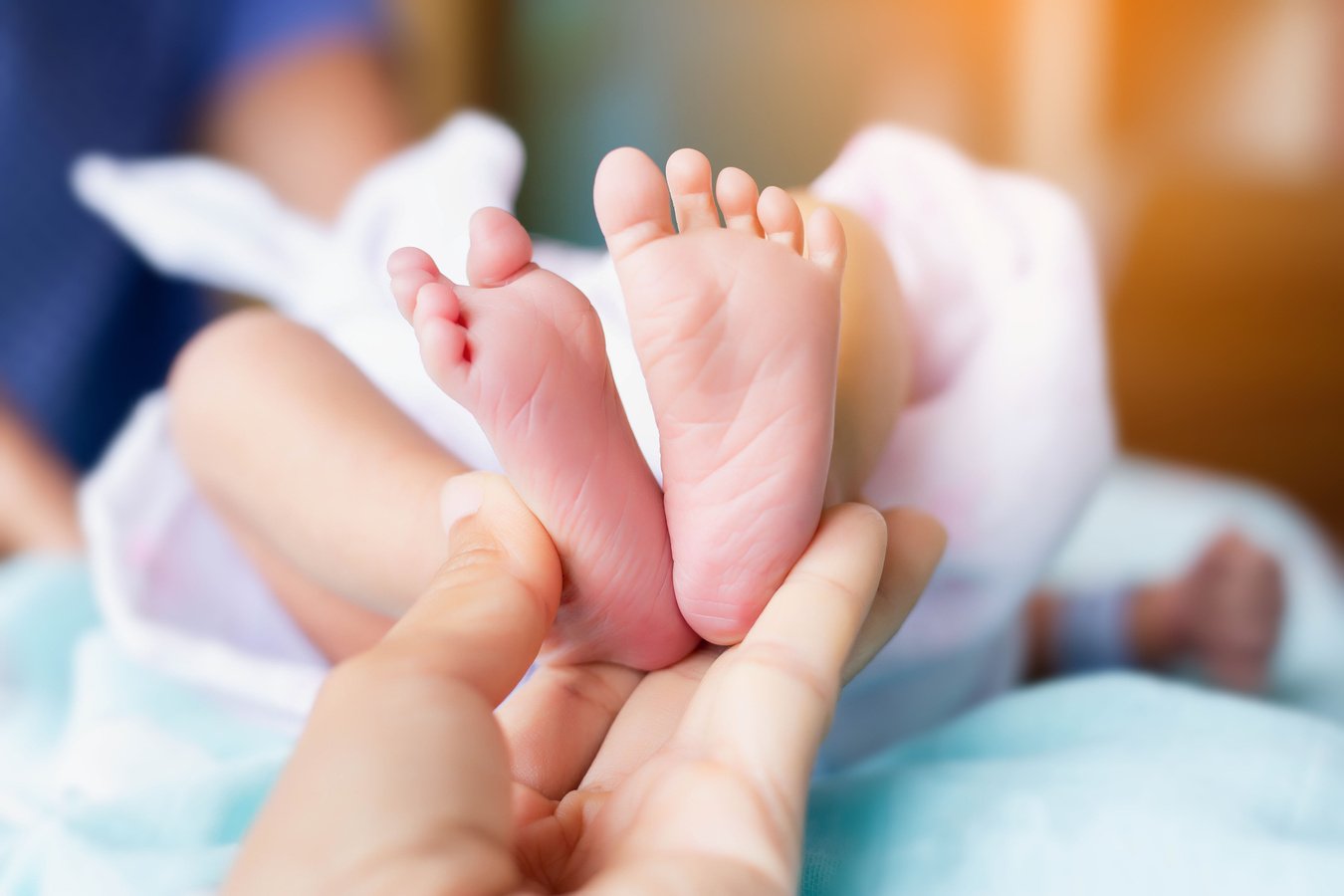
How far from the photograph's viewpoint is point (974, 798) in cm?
39

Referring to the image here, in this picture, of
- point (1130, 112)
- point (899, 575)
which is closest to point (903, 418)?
point (899, 575)

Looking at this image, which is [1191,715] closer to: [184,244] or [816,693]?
[816,693]

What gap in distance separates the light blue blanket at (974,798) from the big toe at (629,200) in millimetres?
208

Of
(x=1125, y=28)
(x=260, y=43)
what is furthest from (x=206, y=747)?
(x=1125, y=28)

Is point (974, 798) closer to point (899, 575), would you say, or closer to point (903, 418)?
point (899, 575)

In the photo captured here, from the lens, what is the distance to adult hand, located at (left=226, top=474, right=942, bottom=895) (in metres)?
0.25

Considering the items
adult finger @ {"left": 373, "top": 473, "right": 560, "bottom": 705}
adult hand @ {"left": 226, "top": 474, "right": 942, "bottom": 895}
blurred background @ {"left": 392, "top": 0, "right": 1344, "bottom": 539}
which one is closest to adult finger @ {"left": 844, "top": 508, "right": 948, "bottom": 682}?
adult hand @ {"left": 226, "top": 474, "right": 942, "bottom": 895}

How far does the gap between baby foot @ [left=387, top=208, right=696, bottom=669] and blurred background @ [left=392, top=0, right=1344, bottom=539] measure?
0.61 metres

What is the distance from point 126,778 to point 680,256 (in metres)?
0.36

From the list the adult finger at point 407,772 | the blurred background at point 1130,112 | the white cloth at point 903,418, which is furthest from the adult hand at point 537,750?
the blurred background at point 1130,112

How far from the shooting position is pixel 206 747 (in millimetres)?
544

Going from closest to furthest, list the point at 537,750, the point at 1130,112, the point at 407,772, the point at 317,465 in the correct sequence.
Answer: the point at 407,772 < the point at 537,750 < the point at 317,465 < the point at 1130,112

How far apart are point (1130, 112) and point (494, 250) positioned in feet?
4.09

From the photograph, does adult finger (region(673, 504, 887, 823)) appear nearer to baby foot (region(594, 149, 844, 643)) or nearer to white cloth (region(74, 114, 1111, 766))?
baby foot (region(594, 149, 844, 643))
